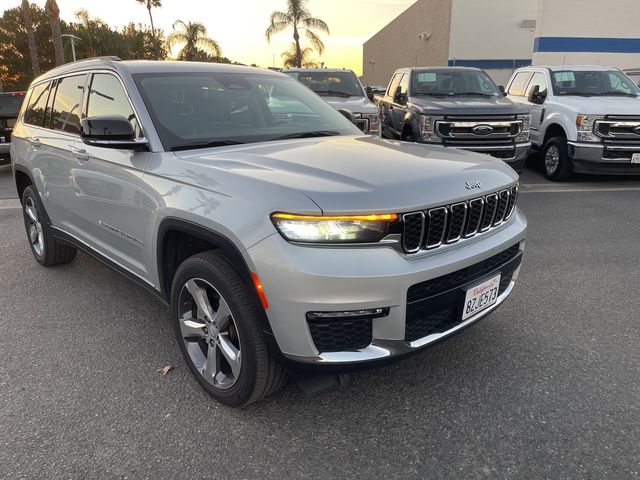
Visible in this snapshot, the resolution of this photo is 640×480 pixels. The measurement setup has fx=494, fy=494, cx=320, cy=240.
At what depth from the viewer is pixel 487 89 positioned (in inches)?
351

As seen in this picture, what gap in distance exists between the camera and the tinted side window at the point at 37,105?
437 centimetres

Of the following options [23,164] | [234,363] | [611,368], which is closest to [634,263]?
[611,368]

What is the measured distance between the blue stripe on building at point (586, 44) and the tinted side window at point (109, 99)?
26.4 meters

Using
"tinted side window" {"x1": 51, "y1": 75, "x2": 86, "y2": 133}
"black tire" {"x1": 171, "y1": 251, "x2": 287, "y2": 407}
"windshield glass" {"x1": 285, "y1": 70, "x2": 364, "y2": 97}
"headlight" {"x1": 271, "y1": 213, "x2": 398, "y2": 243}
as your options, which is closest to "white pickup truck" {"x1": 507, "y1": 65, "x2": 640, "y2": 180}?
"windshield glass" {"x1": 285, "y1": 70, "x2": 364, "y2": 97}

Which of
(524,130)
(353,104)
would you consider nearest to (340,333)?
(524,130)

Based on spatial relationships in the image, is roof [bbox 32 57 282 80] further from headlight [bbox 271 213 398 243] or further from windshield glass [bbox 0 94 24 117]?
windshield glass [bbox 0 94 24 117]

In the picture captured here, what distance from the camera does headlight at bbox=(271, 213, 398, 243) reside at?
6.65 feet

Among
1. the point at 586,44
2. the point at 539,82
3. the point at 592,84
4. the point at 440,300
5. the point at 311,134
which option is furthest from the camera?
the point at 586,44

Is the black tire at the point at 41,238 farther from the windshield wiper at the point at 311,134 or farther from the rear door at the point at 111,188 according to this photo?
the windshield wiper at the point at 311,134

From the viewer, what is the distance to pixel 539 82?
9523mm

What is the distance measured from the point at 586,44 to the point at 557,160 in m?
21.4

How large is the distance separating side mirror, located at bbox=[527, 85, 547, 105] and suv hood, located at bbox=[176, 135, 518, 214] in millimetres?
6873

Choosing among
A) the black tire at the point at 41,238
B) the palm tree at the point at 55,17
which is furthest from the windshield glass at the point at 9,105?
the palm tree at the point at 55,17

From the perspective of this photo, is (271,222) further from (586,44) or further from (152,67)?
(586,44)
